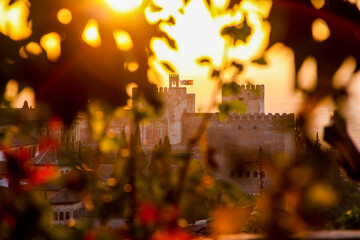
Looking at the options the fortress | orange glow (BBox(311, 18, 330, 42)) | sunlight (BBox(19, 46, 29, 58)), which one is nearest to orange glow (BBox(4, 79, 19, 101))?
sunlight (BBox(19, 46, 29, 58))

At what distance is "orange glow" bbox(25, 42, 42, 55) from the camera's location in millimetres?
1428

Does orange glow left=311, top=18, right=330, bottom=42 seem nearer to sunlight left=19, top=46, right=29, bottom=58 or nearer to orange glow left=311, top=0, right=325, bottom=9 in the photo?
orange glow left=311, top=0, right=325, bottom=9

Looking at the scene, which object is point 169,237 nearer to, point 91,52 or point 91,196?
point 91,196

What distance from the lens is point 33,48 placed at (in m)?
1.45

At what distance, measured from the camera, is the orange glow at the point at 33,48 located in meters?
1.43

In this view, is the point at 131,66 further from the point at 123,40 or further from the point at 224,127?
the point at 224,127

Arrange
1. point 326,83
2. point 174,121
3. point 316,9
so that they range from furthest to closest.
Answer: point 174,121
point 316,9
point 326,83

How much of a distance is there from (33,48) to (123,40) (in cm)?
26

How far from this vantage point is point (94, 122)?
1.54 m

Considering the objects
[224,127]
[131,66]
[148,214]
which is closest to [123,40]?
[131,66]

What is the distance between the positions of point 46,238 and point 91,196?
32cm

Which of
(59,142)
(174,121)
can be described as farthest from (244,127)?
(59,142)

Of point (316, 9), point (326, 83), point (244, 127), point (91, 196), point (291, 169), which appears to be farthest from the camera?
point (244, 127)

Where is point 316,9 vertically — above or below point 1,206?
above
